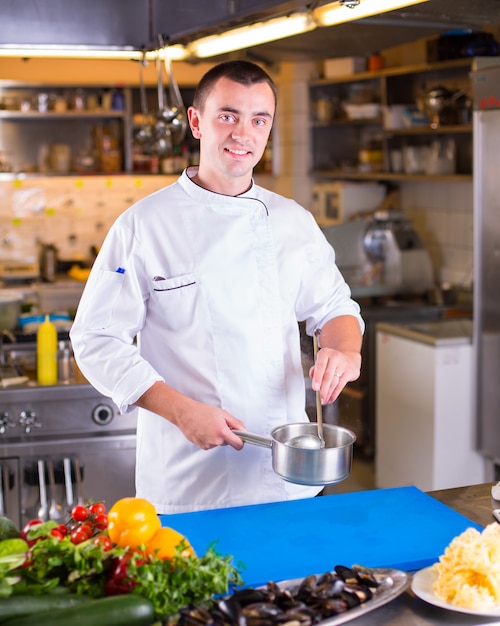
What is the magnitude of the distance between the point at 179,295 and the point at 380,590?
1.05m

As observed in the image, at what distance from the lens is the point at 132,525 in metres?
A: 1.64

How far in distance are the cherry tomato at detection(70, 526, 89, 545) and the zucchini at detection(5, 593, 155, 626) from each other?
19 centimetres

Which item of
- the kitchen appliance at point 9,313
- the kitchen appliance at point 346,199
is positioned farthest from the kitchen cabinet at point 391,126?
the kitchen appliance at point 9,313

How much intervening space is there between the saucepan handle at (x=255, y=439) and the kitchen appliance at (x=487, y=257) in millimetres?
2696

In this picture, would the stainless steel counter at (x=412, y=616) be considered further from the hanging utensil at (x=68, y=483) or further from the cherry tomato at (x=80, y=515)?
the hanging utensil at (x=68, y=483)

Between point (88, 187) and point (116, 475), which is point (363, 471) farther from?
point (88, 187)

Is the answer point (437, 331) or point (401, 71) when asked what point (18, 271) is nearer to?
point (401, 71)

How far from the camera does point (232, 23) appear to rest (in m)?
3.03

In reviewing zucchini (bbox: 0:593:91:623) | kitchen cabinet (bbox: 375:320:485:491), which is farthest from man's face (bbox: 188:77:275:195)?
kitchen cabinet (bbox: 375:320:485:491)

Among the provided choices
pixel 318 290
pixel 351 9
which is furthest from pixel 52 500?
pixel 351 9

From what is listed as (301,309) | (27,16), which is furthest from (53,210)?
(301,309)

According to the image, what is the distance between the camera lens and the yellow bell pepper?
→ 1.63 m

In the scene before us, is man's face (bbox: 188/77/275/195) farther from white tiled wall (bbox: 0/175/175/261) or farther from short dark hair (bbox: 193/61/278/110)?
white tiled wall (bbox: 0/175/175/261)

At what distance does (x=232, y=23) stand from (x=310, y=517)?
1665 millimetres
